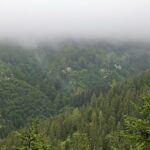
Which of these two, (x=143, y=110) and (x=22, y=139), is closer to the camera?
(x=143, y=110)

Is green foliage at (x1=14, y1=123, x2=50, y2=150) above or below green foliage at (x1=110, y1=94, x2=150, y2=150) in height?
below

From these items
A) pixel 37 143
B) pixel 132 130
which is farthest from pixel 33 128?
pixel 132 130

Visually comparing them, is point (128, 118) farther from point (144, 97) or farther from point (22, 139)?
point (22, 139)

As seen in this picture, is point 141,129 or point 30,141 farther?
point 30,141

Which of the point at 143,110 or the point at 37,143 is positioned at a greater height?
the point at 143,110

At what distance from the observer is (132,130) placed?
23875 millimetres

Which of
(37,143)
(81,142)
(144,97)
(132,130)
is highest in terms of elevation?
(144,97)

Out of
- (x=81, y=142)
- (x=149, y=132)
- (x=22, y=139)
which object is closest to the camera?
(x=149, y=132)

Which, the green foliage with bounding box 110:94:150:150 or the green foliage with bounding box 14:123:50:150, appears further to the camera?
the green foliage with bounding box 14:123:50:150

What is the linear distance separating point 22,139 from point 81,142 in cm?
4131

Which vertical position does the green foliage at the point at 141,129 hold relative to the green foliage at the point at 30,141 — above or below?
above

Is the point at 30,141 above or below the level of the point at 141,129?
below

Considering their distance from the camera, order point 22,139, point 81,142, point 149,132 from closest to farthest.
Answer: point 149,132, point 22,139, point 81,142

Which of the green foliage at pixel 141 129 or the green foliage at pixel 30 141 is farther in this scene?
the green foliage at pixel 30 141
